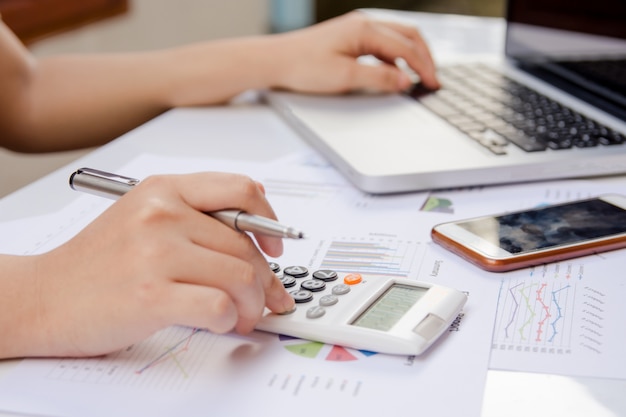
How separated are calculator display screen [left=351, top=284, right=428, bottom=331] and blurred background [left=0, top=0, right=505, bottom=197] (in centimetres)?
116

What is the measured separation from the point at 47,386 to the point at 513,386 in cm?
25

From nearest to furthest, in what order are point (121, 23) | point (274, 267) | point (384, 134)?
1. point (274, 267)
2. point (384, 134)
3. point (121, 23)

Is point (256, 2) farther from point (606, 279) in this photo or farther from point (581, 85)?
point (606, 279)

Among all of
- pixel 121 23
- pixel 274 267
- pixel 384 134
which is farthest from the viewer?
pixel 121 23

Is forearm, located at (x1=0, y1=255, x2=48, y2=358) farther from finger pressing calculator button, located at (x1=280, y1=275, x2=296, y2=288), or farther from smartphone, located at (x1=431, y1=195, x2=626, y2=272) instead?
smartphone, located at (x1=431, y1=195, x2=626, y2=272)

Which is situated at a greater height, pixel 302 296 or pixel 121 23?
pixel 302 296

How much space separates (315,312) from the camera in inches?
18.4

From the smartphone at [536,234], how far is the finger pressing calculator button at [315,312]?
13 cm

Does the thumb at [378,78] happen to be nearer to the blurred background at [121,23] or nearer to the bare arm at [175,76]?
the bare arm at [175,76]

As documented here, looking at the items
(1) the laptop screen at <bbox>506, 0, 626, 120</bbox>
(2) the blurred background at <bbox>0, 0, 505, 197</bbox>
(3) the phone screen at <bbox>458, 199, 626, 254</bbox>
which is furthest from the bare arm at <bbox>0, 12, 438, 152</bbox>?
(2) the blurred background at <bbox>0, 0, 505, 197</bbox>

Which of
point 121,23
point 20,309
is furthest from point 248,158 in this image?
point 121,23

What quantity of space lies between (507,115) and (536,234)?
0.84ft

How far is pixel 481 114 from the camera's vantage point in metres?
0.80

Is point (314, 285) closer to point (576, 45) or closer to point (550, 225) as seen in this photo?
point (550, 225)
